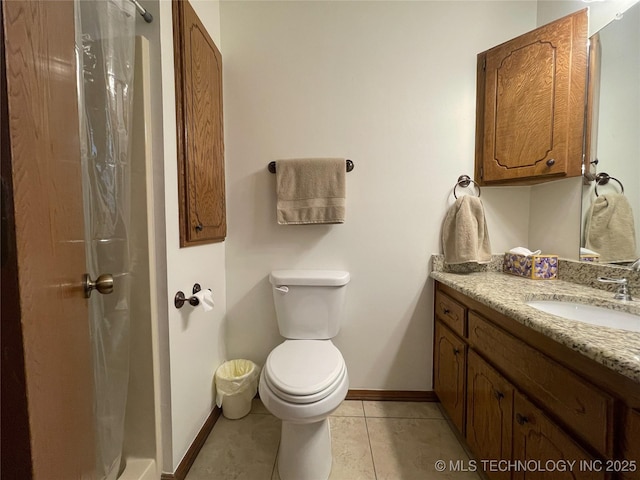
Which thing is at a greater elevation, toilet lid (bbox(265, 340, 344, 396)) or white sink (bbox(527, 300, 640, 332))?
white sink (bbox(527, 300, 640, 332))

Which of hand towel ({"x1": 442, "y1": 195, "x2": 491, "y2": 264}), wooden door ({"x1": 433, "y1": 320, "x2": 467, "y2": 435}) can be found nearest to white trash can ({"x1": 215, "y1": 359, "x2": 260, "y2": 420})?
wooden door ({"x1": 433, "y1": 320, "x2": 467, "y2": 435})

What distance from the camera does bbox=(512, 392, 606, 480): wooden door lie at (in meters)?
0.60

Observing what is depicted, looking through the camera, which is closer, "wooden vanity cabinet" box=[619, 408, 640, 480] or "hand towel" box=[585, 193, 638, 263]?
"wooden vanity cabinet" box=[619, 408, 640, 480]

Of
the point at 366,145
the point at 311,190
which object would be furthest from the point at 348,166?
the point at 311,190

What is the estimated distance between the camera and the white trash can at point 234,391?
1337 mm

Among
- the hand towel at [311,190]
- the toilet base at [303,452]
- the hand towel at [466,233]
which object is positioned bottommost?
the toilet base at [303,452]

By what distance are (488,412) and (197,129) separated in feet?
5.61

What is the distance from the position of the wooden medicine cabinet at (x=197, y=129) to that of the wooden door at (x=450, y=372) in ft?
4.37

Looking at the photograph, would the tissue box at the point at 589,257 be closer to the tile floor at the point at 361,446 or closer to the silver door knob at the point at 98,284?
the tile floor at the point at 361,446

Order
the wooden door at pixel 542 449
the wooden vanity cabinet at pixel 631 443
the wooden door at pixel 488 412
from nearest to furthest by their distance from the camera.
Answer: the wooden vanity cabinet at pixel 631 443
the wooden door at pixel 542 449
the wooden door at pixel 488 412

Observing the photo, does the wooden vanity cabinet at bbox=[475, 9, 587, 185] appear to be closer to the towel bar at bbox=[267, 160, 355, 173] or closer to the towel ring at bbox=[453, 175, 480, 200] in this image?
the towel ring at bbox=[453, 175, 480, 200]

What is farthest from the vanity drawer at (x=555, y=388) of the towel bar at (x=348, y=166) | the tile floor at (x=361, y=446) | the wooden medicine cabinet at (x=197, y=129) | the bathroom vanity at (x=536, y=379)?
the wooden medicine cabinet at (x=197, y=129)

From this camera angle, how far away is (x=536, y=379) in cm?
73

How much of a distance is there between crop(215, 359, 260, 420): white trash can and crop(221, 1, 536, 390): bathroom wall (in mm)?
142
